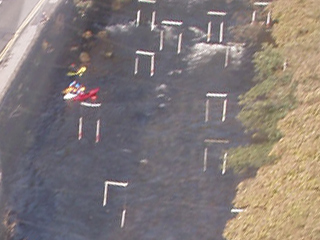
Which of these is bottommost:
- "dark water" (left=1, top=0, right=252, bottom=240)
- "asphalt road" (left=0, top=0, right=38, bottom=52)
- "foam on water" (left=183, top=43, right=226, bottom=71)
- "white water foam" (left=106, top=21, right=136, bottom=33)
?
"dark water" (left=1, top=0, right=252, bottom=240)

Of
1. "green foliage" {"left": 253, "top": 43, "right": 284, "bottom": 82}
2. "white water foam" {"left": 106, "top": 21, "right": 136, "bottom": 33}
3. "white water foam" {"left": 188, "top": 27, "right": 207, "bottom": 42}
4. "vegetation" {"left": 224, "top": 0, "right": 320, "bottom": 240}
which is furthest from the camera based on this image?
"white water foam" {"left": 106, "top": 21, "right": 136, "bottom": 33}

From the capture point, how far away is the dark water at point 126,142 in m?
15.9

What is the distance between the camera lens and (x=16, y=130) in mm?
18656

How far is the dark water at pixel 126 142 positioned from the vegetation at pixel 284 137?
0.55 m

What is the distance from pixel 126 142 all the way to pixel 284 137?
4766 mm

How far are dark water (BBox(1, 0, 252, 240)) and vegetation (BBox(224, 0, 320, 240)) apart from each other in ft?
1.82

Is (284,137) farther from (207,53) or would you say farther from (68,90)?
(68,90)

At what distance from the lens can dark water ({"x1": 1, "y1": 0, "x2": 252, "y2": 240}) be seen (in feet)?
52.2

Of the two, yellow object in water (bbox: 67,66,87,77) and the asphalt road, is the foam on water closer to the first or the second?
yellow object in water (bbox: 67,66,87,77)

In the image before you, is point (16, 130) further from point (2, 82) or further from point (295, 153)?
point (295, 153)

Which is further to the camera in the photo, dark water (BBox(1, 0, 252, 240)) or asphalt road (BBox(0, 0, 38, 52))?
asphalt road (BBox(0, 0, 38, 52))

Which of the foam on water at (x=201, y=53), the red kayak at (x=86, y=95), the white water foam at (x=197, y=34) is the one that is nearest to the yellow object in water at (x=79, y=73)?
the red kayak at (x=86, y=95)

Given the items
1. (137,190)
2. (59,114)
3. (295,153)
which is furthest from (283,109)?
(59,114)

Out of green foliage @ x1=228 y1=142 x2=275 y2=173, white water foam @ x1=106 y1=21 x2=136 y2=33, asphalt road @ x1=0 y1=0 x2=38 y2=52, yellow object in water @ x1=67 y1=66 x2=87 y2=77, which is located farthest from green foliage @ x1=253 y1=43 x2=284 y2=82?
asphalt road @ x1=0 y1=0 x2=38 y2=52
